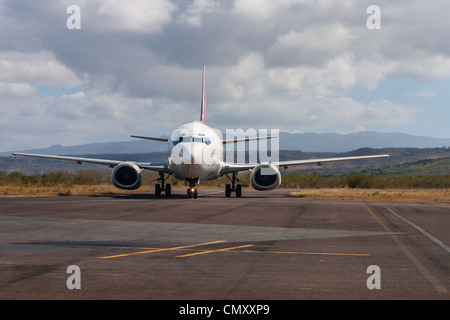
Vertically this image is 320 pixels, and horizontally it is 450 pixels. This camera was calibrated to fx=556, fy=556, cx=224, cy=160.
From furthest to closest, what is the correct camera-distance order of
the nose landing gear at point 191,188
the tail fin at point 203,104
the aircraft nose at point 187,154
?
1. the tail fin at point 203,104
2. the nose landing gear at point 191,188
3. the aircraft nose at point 187,154

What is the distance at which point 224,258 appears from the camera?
33.2 feet

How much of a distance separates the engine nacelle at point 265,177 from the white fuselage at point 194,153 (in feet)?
7.66

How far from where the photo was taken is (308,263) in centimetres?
957

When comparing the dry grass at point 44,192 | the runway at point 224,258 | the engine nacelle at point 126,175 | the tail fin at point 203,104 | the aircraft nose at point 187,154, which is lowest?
the runway at point 224,258

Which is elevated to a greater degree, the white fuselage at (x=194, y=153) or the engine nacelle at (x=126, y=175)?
the white fuselage at (x=194, y=153)

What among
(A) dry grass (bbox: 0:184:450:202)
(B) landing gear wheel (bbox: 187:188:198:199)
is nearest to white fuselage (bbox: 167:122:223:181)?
(B) landing gear wheel (bbox: 187:188:198:199)

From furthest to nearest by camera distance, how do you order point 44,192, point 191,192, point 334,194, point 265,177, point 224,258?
1. point 44,192
2. point 334,194
3. point 265,177
4. point 191,192
5. point 224,258

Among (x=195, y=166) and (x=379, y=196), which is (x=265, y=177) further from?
(x=379, y=196)

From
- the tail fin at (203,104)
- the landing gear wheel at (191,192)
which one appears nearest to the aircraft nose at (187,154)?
the landing gear wheel at (191,192)

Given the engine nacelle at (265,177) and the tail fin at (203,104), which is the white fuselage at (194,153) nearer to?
the engine nacelle at (265,177)

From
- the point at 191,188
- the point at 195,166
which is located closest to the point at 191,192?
the point at 191,188

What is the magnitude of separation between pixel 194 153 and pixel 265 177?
5993 millimetres

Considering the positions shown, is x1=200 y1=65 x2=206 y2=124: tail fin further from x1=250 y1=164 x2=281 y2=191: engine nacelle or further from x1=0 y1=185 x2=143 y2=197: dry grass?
x1=250 y1=164 x2=281 y2=191: engine nacelle

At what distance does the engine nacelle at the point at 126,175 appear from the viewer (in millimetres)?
33562
